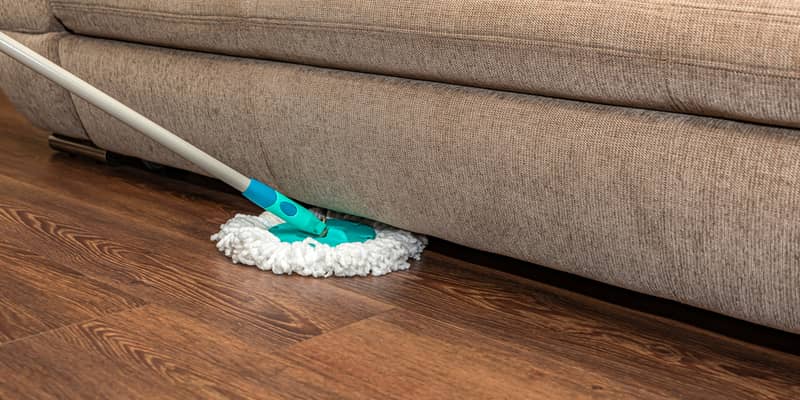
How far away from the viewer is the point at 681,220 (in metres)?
0.95

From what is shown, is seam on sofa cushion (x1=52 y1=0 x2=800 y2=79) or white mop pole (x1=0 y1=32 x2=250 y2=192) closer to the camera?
seam on sofa cushion (x1=52 y1=0 x2=800 y2=79)

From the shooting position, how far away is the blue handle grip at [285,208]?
1242mm

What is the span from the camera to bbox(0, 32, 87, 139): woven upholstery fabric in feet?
5.35

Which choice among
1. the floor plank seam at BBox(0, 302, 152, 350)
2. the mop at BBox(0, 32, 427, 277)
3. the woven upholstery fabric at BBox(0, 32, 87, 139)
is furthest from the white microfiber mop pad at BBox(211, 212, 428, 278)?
the woven upholstery fabric at BBox(0, 32, 87, 139)

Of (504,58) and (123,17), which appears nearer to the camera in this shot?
(504,58)

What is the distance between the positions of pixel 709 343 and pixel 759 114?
11.0 inches

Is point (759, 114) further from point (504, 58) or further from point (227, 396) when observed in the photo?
point (227, 396)

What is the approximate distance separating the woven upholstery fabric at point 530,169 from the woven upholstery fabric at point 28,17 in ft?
0.93

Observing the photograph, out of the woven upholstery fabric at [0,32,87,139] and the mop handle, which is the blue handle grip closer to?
the mop handle

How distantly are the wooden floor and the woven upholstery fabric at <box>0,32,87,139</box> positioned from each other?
380 millimetres

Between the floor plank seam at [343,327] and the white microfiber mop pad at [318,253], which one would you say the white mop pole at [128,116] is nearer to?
the white microfiber mop pad at [318,253]

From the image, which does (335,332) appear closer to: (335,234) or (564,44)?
(335,234)

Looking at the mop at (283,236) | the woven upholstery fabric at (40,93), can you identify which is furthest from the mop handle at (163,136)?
the woven upholstery fabric at (40,93)

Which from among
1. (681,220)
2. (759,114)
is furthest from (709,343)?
(759,114)
